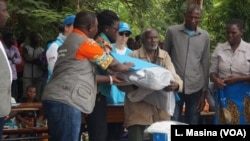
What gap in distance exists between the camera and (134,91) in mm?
5707

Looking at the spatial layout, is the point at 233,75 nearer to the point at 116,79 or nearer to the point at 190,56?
the point at 190,56

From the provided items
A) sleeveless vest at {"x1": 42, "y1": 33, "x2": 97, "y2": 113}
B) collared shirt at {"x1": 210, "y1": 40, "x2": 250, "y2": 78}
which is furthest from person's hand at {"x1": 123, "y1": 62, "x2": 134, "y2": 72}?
collared shirt at {"x1": 210, "y1": 40, "x2": 250, "y2": 78}

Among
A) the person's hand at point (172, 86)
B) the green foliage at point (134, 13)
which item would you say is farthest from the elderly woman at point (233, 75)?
the green foliage at point (134, 13)

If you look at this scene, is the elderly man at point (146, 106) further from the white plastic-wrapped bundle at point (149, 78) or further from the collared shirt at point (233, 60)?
the collared shirt at point (233, 60)

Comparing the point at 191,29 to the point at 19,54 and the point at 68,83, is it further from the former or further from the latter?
the point at 19,54

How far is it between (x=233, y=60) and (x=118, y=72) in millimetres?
1592

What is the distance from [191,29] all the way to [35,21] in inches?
164

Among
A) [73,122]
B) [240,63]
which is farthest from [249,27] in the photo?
[73,122]

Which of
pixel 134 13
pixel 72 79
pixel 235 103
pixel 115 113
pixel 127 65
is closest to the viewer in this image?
pixel 72 79

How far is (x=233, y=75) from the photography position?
6.13 metres

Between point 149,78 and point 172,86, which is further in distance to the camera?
point 172,86

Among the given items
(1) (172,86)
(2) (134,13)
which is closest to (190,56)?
(1) (172,86)

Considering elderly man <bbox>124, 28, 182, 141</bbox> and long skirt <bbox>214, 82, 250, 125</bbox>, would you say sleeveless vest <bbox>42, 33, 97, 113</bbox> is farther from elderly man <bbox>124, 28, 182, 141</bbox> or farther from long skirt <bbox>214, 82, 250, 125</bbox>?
long skirt <bbox>214, 82, 250, 125</bbox>

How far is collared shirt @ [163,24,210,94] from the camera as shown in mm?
6434
